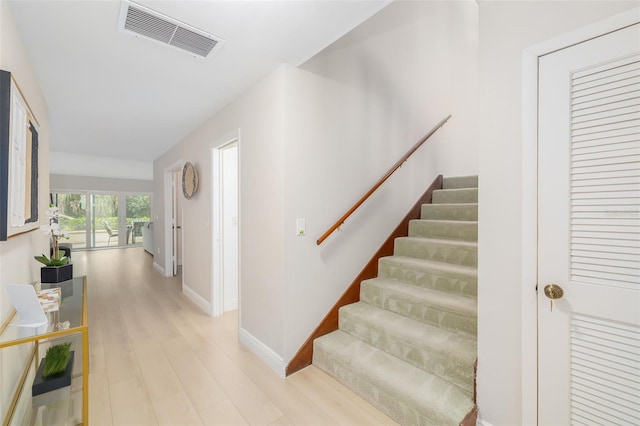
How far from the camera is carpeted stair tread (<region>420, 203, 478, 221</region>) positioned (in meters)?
2.95

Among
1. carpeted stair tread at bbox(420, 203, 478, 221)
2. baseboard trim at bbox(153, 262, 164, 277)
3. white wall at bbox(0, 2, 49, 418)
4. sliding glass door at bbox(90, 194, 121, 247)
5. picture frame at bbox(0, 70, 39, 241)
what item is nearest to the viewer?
picture frame at bbox(0, 70, 39, 241)

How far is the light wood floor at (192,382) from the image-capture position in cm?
179

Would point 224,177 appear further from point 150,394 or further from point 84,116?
point 150,394

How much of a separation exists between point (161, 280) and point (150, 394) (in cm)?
352

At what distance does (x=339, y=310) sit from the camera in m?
2.50

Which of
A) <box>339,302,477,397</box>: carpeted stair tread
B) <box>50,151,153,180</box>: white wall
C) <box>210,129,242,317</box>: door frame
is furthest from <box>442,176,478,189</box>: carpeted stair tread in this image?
<box>50,151,153,180</box>: white wall

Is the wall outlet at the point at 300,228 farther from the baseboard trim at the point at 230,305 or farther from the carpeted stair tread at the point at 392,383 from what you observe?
the baseboard trim at the point at 230,305

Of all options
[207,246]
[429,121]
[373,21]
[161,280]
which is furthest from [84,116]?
[429,121]

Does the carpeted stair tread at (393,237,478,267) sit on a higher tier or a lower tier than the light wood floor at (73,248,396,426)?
higher

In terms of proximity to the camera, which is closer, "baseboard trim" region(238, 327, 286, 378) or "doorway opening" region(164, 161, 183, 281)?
"baseboard trim" region(238, 327, 286, 378)

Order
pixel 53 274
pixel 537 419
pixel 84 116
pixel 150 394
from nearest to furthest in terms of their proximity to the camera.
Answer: pixel 537 419, pixel 150 394, pixel 53 274, pixel 84 116

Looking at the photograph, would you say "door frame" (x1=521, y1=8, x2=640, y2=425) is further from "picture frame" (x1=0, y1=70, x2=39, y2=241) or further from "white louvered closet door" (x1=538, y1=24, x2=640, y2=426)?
"picture frame" (x1=0, y1=70, x2=39, y2=241)

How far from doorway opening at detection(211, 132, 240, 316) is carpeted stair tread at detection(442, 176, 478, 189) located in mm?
2615

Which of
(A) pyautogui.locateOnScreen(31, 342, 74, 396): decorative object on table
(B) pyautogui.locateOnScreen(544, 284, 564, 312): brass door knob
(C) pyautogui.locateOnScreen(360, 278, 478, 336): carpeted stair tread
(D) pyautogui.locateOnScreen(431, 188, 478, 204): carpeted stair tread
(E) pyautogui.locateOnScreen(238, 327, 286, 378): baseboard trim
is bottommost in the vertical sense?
(E) pyautogui.locateOnScreen(238, 327, 286, 378): baseboard trim
